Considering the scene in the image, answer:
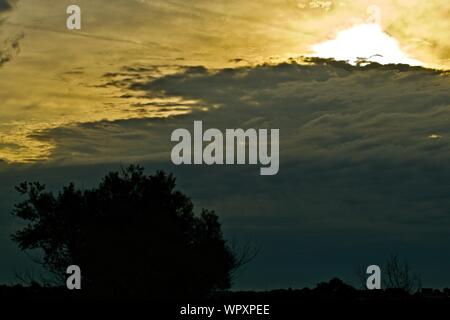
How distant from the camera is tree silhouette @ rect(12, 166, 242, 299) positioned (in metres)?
48.9

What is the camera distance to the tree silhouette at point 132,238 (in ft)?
160

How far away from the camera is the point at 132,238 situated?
1941 inches

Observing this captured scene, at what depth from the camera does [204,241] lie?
53062 mm
